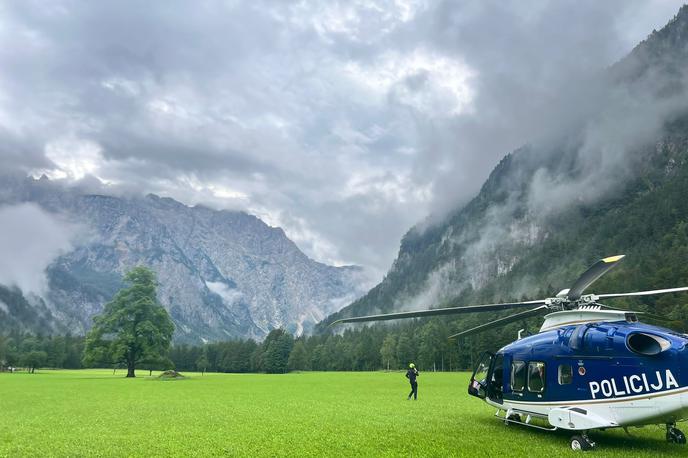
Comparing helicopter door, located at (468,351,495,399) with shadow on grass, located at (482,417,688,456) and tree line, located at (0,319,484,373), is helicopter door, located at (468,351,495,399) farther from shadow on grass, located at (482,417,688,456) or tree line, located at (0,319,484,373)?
tree line, located at (0,319,484,373)

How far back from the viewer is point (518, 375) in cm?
1736

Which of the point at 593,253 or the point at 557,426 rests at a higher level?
the point at 593,253

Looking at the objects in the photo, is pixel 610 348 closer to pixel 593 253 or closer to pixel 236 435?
pixel 236 435

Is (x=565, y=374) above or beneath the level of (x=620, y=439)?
above

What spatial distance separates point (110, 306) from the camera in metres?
64.0

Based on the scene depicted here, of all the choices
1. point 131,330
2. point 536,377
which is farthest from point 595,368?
point 131,330

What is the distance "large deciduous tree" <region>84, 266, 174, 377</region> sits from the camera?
61281 mm

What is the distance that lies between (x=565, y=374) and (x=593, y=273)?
417 centimetres

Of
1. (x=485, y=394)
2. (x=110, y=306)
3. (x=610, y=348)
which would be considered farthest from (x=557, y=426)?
(x=110, y=306)

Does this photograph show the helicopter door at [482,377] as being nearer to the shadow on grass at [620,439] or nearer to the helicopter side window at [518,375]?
the shadow on grass at [620,439]

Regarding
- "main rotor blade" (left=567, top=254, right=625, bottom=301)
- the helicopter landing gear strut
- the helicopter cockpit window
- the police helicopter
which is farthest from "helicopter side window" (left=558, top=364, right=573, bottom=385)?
the helicopter landing gear strut

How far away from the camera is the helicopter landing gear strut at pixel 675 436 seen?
47.4 ft

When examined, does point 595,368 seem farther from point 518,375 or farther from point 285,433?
point 285,433

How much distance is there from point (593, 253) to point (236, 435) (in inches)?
8351
